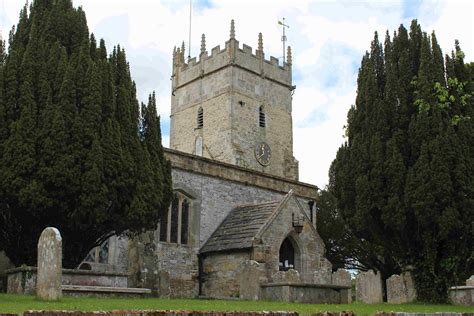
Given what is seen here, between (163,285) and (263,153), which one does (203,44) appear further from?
(163,285)

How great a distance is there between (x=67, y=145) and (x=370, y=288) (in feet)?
33.4

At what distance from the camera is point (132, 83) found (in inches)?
643

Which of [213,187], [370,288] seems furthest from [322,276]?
[213,187]

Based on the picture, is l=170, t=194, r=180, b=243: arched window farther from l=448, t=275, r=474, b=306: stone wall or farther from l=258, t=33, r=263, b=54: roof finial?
l=258, t=33, r=263, b=54: roof finial

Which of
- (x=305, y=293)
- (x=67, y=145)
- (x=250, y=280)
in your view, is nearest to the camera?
(x=67, y=145)

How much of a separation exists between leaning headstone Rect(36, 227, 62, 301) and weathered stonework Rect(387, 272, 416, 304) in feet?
31.0

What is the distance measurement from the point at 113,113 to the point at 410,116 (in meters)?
7.50

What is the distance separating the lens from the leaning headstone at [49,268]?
36.3 ft

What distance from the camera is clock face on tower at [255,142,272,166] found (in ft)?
140

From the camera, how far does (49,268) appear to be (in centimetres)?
1122

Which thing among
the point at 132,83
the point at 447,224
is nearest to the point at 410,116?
the point at 447,224

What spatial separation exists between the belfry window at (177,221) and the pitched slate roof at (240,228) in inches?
35.2

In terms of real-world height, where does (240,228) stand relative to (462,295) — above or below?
above

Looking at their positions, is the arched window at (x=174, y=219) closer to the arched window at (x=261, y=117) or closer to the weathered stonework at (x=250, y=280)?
the weathered stonework at (x=250, y=280)
